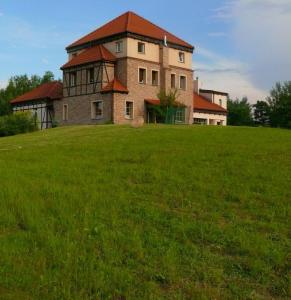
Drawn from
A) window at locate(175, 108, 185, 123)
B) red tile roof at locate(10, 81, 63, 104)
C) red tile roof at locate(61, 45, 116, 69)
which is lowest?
window at locate(175, 108, 185, 123)

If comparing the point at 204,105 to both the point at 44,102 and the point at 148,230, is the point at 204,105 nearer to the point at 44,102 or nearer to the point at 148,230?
the point at 44,102

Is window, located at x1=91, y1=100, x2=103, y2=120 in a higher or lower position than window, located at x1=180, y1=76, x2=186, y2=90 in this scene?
lower

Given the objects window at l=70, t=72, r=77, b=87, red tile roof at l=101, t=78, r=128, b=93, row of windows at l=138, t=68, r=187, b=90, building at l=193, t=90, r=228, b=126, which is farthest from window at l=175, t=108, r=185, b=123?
window at l=70, t=72, r=77, b=87

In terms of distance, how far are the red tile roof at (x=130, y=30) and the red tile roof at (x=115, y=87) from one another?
4.50 m

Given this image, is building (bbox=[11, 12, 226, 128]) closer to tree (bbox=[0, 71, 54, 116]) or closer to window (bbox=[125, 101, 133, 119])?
window (bbox=[125, 101, 133, 119])

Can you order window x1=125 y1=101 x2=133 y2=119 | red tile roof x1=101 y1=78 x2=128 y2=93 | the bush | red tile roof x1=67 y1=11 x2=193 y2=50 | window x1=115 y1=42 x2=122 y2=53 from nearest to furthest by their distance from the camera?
the bush
red tile roof x1=101 y1=78 x2=128 y2=93
window x1=125 y1=101 x2=133 y2=119
window x1=115 y1=42 x2=122 y2=53
red tile roof x1=67 y1=11 x2=193 y2=50

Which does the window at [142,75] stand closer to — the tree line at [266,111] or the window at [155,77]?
the window at [155,77]

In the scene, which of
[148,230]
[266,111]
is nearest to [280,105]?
[266,111]

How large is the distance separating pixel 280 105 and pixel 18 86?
141 feet

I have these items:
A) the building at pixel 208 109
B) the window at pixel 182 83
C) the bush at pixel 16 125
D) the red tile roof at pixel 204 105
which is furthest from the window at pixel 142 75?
the bush at pixel 16 125

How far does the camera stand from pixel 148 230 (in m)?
7.81

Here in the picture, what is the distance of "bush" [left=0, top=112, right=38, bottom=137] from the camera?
37.7 metres

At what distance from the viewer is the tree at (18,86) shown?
81494 millimetres

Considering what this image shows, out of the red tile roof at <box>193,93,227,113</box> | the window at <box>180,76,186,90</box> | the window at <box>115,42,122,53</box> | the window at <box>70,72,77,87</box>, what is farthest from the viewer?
the red tile roof at <box>193,93,227,113</box>
